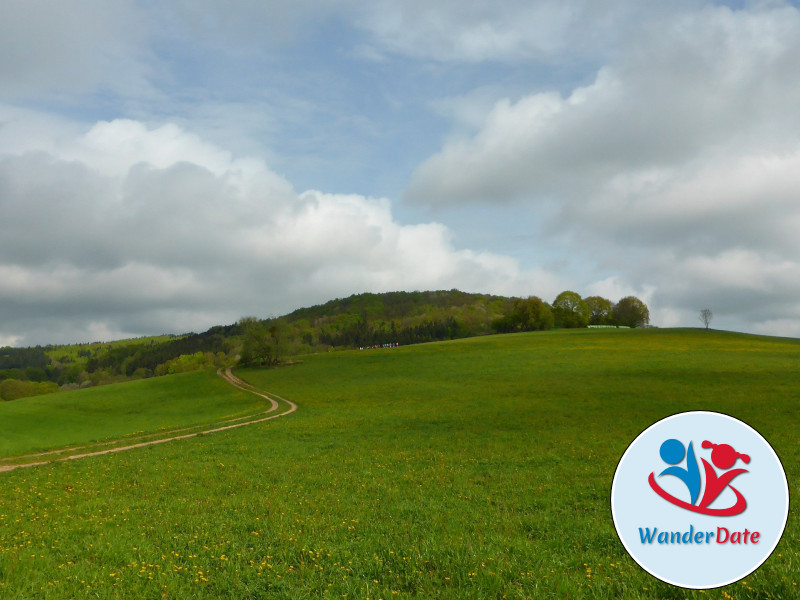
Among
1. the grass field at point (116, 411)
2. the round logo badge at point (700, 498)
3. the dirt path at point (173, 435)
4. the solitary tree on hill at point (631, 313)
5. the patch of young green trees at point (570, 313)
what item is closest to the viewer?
the round logo badge at point (700, 498)

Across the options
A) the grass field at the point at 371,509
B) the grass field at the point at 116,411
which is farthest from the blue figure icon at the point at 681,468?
the grass field at the point at 116,411

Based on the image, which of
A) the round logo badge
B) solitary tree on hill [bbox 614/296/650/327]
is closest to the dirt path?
the round logo badge

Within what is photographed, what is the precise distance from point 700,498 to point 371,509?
9.87 m

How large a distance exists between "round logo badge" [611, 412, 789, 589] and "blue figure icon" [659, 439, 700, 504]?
14 millimetres

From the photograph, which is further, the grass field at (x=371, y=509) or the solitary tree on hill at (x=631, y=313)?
the solitary tree on hill at (x=631, y=313)

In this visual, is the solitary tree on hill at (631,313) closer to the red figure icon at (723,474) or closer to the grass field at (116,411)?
the grass field at (116,411)

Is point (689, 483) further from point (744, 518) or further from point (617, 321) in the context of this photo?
point (617, 321)

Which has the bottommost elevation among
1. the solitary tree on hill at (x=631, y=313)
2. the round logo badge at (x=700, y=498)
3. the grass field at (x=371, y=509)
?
the grass field at (x=371, y=509)

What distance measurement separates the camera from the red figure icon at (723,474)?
7.46m

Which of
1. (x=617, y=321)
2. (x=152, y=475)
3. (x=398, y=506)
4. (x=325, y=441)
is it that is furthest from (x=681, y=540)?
(x=617, y=321)

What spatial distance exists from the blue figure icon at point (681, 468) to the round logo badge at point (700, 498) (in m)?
0.01

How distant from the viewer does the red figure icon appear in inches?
294

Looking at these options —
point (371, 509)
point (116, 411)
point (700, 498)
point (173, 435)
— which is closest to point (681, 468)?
point (700, 498)

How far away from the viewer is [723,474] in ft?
24.6
